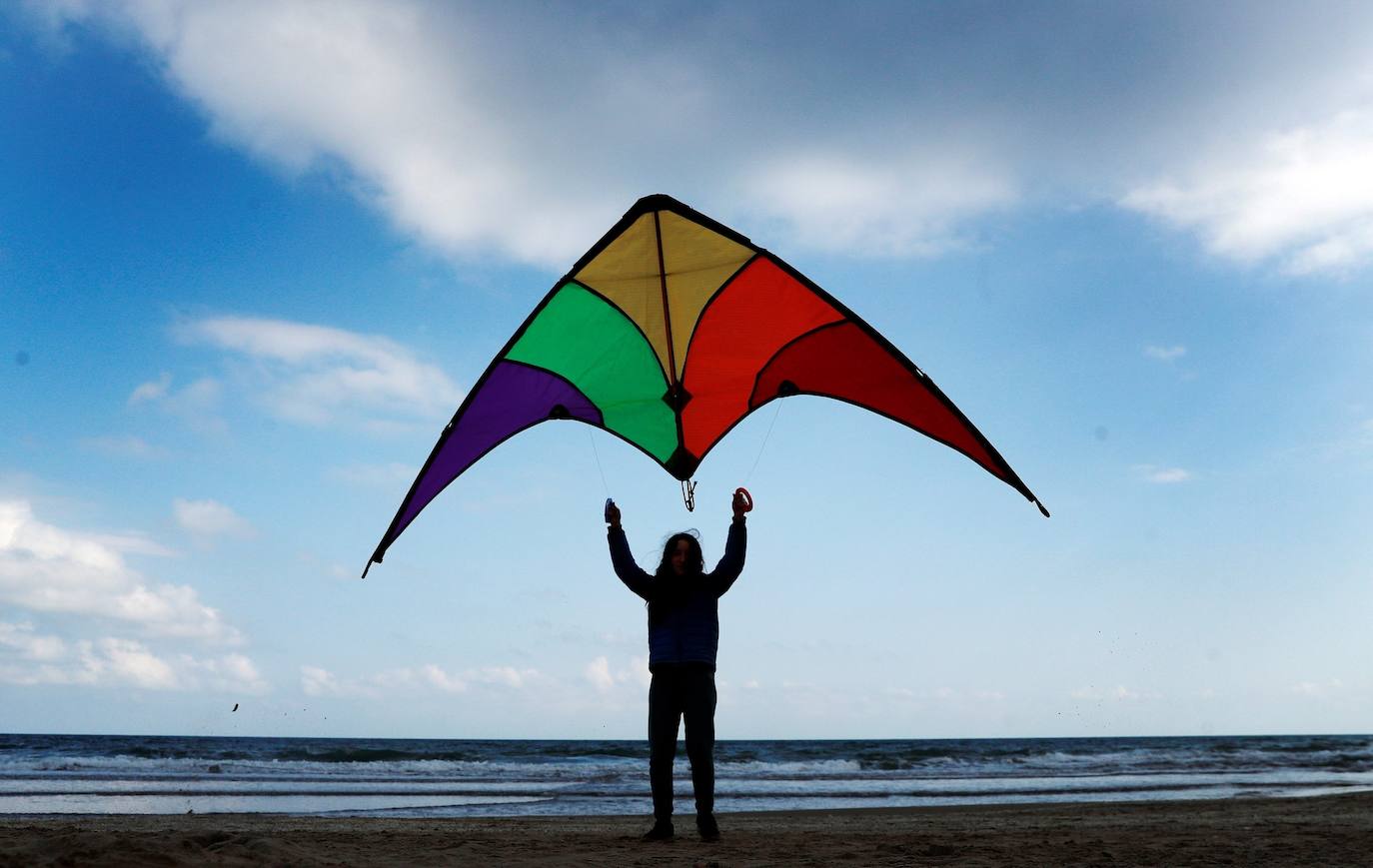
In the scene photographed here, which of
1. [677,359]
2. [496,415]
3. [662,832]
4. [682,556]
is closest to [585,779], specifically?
[496,415]

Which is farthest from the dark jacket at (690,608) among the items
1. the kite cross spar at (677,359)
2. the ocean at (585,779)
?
the ocean at (585,779)

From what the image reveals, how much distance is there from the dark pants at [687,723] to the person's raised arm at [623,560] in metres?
0.39

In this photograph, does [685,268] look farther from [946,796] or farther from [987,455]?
[946,796]

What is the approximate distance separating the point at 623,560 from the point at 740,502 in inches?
25.1

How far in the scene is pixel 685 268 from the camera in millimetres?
5586

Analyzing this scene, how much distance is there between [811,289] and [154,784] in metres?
13.2

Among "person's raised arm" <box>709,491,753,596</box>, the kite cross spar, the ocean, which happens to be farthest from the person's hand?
the ocean

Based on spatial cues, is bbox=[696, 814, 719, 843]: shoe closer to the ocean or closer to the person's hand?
the person's hand

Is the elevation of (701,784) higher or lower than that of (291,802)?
higher

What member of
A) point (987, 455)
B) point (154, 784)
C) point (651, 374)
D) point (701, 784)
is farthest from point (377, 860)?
point (154, 784)

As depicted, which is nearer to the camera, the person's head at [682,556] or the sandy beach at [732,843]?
the sandy beach at [732,843]

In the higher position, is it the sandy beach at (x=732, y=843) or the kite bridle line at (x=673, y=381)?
the kite bridle line at (x=673, y=381)

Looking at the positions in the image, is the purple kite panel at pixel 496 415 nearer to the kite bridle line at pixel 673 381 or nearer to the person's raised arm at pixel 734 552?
the kite bridle line at pixel 673 381

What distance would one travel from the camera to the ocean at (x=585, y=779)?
11070 mm
